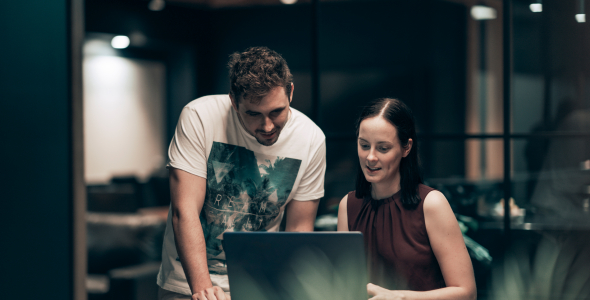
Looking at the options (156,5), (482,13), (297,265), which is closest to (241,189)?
(297,265)

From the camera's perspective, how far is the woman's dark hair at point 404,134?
1.50 metres

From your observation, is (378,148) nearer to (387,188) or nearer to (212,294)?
(387,188)

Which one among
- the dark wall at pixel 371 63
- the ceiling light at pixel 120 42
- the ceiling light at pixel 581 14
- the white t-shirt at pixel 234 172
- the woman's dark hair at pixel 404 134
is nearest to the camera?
the woman's dark hair at pixel 404 134

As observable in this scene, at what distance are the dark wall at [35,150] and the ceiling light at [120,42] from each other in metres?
4.97

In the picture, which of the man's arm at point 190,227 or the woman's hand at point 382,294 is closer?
the woman's hand at point 382,294

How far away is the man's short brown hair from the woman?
28 cm

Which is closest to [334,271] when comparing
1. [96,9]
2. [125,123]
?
[96,9]

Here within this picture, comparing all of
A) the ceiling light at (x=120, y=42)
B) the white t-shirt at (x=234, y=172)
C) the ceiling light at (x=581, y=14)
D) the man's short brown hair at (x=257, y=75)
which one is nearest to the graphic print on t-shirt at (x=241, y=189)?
the white t-shirt at (x=234, y=172)

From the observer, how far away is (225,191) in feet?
5.71

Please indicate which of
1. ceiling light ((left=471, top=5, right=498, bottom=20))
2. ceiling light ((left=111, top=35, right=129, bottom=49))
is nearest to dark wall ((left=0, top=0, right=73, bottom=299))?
ceiling light ((left=111, top=35, right=129, bottom=49))

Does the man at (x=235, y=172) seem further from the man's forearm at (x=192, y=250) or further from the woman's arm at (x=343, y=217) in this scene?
the woman's arm at (x=343, y=217)

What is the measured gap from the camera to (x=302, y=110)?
7848 mm

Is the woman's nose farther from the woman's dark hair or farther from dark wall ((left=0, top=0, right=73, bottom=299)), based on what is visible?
dark wall ((left=0, top=0, right=73, bottom=299))

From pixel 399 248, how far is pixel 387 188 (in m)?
0.19
